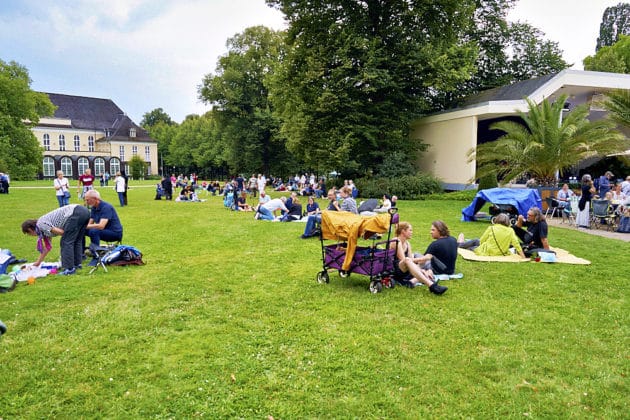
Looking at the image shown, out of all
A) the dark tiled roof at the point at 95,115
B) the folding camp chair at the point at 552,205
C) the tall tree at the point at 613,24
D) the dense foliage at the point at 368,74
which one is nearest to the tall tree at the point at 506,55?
the dense foliage at the point at 368,74

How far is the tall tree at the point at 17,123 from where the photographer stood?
40.1m

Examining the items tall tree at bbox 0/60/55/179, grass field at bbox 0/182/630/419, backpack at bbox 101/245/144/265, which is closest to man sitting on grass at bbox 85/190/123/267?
backpack at bbox 101/245/144/265

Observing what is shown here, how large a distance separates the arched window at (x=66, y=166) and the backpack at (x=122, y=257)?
71.9m

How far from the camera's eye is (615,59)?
35.1 metres

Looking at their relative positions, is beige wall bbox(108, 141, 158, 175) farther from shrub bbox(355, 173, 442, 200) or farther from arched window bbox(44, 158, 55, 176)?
shrub bbox(355, 173, 442, 200)

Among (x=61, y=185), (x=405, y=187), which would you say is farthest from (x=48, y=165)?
(x=405, y=187)

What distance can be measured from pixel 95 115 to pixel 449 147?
68.6m

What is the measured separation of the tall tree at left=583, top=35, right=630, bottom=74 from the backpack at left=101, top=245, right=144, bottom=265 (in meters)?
40.2

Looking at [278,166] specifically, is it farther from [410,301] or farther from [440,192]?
[410,301]

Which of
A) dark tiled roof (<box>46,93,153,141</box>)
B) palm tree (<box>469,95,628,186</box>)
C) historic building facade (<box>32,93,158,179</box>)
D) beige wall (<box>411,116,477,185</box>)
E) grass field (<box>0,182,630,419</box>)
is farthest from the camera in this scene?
dark tiled roof (<box>46,93,153,141</box>)

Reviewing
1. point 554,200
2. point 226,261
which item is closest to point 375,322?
point 226,261

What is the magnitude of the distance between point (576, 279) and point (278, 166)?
3717 centimetres

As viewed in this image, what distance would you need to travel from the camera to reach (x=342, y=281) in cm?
696

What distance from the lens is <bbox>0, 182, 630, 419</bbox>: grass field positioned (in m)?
3.44
